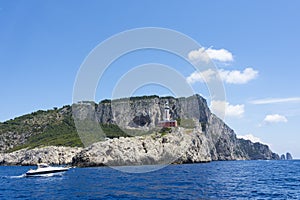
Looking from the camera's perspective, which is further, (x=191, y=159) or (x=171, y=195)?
(x=191, y=159)

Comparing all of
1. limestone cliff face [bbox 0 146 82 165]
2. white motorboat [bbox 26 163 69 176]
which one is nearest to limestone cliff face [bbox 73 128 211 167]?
white motorboat [bbox 26 163 69 176]

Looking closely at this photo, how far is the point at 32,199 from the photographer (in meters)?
45.6

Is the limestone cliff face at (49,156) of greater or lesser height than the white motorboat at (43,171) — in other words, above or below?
above

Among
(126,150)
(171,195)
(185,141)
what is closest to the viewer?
(171,195)

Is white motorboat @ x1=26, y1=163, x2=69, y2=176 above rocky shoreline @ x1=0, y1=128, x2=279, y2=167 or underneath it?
underneath

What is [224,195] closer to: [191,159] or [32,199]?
[32,199]

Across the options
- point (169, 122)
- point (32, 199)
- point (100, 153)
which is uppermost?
point (169, 122)

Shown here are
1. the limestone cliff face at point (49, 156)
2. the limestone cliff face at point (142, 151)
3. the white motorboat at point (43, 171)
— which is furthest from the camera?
the limestone cliff face at point (49, 156)

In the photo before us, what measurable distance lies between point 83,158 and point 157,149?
3112 centimetres

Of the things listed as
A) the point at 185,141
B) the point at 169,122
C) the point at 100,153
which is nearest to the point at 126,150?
the point at 100,153

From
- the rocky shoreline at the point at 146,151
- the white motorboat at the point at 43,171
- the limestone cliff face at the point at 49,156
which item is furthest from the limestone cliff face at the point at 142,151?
the limestone cliff face at the point at 49,156

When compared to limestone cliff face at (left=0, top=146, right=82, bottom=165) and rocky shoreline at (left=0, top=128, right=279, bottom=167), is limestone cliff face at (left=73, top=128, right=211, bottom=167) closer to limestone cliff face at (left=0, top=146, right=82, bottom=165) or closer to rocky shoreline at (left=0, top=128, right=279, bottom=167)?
rocky shoreline at (left=0, top=128, right=279, bottom=167)

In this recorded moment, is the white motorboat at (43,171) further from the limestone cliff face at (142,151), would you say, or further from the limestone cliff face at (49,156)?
the limestone cliff face at (49,156)

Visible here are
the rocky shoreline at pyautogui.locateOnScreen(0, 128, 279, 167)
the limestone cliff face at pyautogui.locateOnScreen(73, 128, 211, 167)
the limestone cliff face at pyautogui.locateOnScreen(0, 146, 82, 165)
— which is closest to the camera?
the limestone cliff face at pyautogui.locateOnScreen(73, 128, 211, 167)
